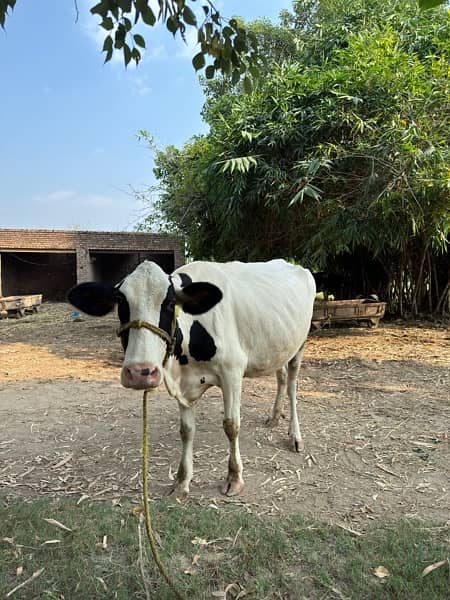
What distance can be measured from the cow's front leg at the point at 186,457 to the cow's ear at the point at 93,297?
2.89 ft

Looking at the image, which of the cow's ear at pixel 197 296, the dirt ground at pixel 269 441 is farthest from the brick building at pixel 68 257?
the cow's ear at pixel 197 296

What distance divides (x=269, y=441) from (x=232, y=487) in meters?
0.89

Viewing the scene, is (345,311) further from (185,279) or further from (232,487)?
(185,279)

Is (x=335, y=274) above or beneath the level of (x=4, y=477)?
above

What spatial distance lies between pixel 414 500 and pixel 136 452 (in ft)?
6.39

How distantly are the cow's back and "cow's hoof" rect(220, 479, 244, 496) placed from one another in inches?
27.0

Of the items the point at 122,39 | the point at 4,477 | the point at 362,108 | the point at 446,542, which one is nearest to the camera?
the point at 122,39

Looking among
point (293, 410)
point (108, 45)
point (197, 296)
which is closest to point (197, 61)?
point (108, 45)

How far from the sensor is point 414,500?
264 cm

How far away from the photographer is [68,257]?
21.5 m

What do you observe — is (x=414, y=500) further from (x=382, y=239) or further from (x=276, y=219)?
(x=276, y=219)

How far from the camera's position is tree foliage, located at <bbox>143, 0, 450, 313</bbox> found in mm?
6742

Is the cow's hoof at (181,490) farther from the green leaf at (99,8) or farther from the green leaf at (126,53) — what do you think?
the green leaf at (99,8)

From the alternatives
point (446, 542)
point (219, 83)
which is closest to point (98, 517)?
point (446, 542)
